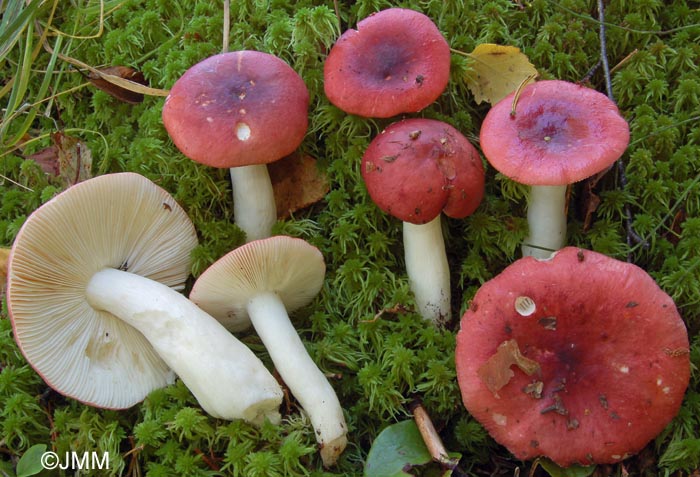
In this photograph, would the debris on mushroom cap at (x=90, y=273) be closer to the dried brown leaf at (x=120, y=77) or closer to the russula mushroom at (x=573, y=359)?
the dried brown leaf at (x=120, y=77)

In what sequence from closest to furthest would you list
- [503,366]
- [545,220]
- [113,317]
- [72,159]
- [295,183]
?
[503,366], [113,317], [545,220], [295,183], [72,159]

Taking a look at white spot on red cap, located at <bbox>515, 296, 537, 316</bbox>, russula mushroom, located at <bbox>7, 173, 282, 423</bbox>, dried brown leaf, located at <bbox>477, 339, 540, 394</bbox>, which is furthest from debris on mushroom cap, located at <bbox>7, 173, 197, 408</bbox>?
white spot on red cap, located at <bbox>515, 296, 537, 316</bbox>

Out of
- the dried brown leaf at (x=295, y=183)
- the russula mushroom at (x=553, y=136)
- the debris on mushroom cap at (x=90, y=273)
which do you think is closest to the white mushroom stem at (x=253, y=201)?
the dried brown leaf at (x=295, y=183)

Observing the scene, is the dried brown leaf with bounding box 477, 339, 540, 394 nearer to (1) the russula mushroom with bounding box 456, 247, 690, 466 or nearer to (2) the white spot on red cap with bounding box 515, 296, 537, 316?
(1) the russula mushroom with bounding box 456, 247, 690, 466

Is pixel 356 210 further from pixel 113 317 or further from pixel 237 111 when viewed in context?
pixel 113 317

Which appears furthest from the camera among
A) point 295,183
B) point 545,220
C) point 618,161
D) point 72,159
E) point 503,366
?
point 72,159

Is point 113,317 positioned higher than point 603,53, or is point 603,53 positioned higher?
point 603,53

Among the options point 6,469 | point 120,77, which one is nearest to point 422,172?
point 120,77
